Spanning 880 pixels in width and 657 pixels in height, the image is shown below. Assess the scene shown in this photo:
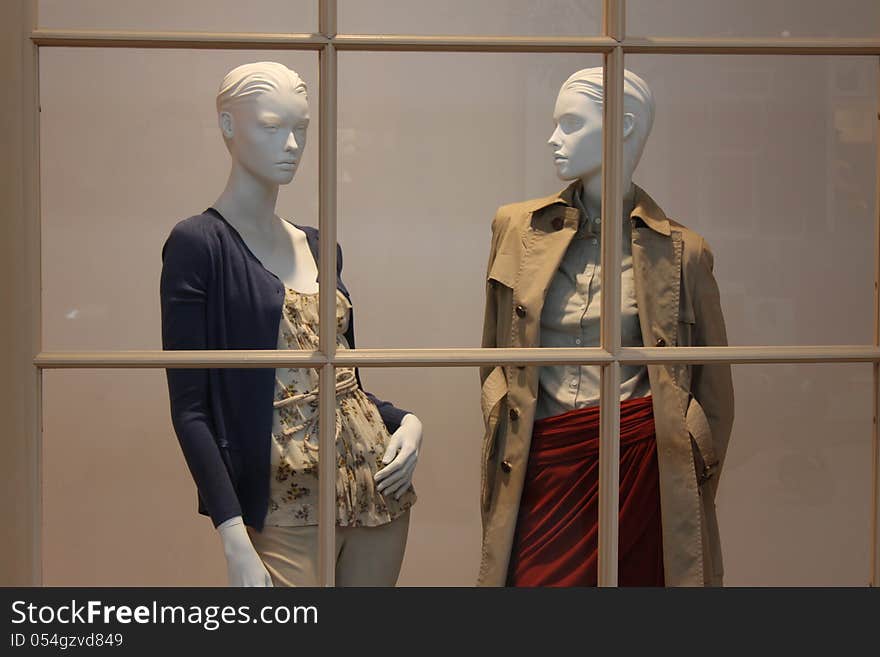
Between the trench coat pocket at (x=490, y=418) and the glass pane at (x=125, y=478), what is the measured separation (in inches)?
9.4

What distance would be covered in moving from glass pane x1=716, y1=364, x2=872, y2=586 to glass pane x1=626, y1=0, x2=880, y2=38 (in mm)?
A: 472

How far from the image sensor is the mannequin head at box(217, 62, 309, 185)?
1442 millimetres

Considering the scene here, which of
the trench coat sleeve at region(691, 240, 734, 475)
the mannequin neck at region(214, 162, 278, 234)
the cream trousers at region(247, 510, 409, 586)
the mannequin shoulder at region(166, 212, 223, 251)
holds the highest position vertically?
the mannequin neck at region(214, 162, 278, 234)

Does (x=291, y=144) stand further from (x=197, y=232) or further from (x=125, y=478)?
(x=125, y=478)

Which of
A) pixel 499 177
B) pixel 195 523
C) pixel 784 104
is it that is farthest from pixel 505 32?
pixel 195 523

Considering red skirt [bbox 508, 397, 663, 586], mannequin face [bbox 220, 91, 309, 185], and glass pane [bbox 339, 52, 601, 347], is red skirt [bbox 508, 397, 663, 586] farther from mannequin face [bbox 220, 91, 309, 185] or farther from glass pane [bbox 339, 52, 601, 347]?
mannequin face [bbox 220, 91, 309, 185]

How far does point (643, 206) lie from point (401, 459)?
0.49 m

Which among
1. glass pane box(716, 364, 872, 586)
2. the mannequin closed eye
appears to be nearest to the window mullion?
the mannequin closed eye

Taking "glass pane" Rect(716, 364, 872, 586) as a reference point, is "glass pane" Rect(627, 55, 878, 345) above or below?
above

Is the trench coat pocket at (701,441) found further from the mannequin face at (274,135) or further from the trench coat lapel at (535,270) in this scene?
the mannequin face at (274,135)

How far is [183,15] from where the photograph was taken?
4.75ft

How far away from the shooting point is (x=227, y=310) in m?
1.44

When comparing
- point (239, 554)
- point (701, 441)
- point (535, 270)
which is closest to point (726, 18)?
point (535, 270)
